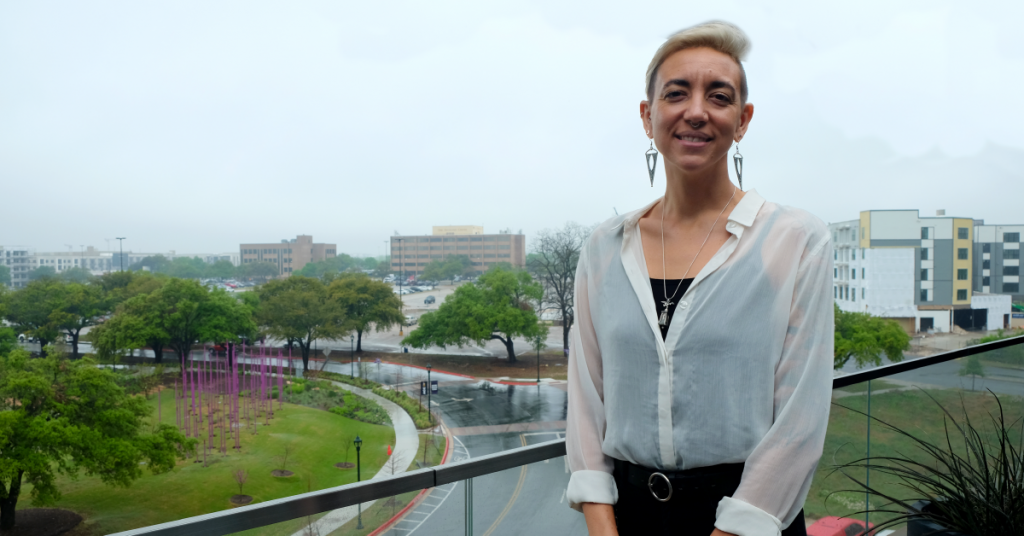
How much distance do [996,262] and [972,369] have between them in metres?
28.2

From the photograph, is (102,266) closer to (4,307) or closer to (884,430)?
(4,307)

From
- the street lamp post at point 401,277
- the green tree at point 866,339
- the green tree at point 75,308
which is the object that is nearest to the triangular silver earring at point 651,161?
the green tree at point 866,339

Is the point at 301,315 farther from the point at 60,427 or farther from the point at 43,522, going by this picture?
the point at 60,427

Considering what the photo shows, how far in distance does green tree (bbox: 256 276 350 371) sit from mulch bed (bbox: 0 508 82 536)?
9.27 metres

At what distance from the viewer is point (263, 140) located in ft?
163

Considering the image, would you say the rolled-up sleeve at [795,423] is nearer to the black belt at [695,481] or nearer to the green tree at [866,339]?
the black belt at [695,481]

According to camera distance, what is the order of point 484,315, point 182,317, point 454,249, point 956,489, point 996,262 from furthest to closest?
point 454,249, point 484,315, point 996,262, point 182,317, point 956,489

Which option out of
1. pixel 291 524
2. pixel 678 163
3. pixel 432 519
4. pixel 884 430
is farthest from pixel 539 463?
pixel 884 430

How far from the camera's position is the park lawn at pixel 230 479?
17641mm

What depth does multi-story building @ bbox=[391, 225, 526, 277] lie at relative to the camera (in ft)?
92.4

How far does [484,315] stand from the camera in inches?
973

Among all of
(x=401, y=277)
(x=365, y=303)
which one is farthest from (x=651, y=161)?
(x=401, y=277)

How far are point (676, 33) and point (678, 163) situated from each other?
0.18m

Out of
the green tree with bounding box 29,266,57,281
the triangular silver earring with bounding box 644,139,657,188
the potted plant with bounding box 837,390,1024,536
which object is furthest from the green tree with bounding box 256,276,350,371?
the triangular silver earring with bounding box 644,139,657,188
